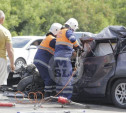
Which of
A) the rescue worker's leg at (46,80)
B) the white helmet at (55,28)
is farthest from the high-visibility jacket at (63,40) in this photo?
the rescue worker's leg at (46,80)

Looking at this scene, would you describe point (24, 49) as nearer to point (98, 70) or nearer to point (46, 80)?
point (46, 80)

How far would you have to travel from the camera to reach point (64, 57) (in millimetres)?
9492

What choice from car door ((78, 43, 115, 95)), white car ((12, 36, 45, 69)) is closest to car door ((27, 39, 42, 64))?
white car ((12, 36, 45, 69))

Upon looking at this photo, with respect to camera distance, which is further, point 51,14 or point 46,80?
point 51,14

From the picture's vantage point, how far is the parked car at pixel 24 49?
723 inches

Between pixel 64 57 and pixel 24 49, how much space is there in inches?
374

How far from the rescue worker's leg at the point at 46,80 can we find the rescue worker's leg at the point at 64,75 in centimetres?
45

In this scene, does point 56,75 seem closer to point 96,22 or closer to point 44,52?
point 44,52

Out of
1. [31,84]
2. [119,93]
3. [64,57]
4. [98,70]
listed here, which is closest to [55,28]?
[64,57]

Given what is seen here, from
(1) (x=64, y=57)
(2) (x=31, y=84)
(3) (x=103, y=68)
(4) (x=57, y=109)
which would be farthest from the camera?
(2) (x=31, y=84)

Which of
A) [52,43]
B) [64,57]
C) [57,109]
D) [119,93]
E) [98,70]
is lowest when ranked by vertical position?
[57,109]

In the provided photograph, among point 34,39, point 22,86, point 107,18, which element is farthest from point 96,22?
point 22,86

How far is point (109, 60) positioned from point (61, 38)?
1222mm

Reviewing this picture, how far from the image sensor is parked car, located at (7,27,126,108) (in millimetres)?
8930
